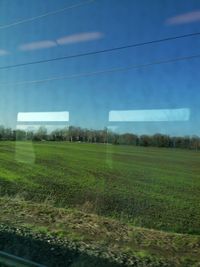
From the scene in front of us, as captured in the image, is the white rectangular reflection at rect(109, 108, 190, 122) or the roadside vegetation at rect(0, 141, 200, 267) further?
the white rectangular reflection at rect(109, 108, 190, 122)

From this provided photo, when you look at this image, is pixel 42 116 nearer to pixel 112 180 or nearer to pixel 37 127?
pixel 37 127

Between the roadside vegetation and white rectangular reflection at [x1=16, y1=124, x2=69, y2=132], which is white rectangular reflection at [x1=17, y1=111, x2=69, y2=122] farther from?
the roadside vegetation

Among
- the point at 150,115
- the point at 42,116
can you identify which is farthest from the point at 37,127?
the point at 150,115

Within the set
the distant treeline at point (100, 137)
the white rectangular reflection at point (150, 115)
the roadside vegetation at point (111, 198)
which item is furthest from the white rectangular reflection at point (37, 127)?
the white rectangular reflection at point (150, 115)

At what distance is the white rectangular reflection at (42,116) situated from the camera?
13.7 metres

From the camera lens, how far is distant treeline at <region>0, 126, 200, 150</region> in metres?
10.7

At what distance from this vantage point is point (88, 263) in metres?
8.36

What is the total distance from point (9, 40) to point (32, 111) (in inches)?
88.2

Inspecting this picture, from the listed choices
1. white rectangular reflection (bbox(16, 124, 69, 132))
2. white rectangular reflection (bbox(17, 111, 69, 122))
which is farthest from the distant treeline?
white rectangular reflection (bbox(17, 111, 69, 122))

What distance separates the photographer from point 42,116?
562 inches

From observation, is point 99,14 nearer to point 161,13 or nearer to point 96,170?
point 161,13

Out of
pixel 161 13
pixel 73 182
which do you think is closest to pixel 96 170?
pixel 73 182

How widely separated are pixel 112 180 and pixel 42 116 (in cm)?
292

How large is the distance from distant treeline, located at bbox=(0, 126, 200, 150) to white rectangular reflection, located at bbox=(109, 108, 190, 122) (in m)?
0.34
